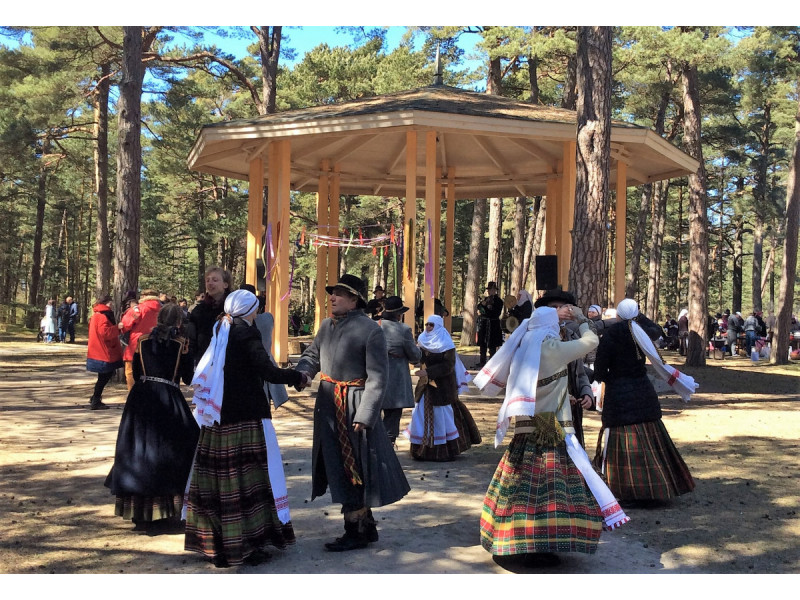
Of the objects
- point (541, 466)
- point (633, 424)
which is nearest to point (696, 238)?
point (633, 424)

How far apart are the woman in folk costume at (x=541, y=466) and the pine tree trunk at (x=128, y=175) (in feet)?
34.9

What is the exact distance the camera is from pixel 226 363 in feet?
16.9

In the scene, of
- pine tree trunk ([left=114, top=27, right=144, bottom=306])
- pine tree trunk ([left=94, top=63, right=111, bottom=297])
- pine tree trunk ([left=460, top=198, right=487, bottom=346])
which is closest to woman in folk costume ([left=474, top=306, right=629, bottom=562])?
pine tree trunk ([left=114, top=27, right=144, bottom=306])

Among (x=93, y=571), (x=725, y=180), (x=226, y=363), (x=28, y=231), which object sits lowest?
(x=93, y=571)

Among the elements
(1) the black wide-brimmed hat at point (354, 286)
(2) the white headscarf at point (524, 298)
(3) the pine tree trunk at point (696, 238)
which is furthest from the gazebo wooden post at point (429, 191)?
(3) the pine tree trunk at point (696, 238)

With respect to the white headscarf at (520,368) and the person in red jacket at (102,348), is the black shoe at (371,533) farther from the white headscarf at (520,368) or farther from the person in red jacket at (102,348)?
the person in red jacket at (102,348)

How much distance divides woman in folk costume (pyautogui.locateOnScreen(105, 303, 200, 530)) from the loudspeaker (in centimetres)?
592

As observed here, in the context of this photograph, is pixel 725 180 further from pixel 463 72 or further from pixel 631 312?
pixel 631 312

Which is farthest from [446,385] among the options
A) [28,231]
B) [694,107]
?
[28,231]

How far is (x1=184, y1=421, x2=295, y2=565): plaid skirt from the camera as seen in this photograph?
4996 millimetres

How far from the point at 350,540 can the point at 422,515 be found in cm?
111

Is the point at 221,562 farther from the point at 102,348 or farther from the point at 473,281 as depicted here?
the point at 473,281

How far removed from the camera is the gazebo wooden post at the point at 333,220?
19222 mm

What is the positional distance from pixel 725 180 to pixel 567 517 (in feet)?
163
